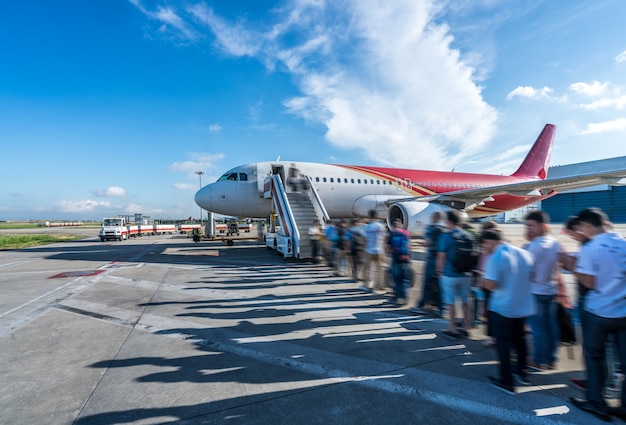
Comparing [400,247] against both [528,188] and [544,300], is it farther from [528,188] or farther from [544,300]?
[528,188]

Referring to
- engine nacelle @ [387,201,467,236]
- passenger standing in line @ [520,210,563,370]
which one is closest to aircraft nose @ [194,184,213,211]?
engine nacelle @ [387,201,467,236]

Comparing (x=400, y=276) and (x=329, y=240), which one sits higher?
(x=329, y=240)

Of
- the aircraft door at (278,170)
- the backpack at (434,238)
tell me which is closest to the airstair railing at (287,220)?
the aircraft door at (278,170)

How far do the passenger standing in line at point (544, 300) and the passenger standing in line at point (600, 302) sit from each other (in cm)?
63

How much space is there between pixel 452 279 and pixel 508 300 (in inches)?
63.9

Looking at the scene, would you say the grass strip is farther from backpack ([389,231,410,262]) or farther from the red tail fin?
the red tail fin

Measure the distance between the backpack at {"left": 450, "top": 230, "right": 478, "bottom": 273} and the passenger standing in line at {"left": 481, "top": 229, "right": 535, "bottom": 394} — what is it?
117cm

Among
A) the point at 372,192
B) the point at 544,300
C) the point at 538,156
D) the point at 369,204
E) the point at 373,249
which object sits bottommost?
the point at 544,300

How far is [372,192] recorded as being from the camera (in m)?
17.7

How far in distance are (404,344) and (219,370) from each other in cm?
251

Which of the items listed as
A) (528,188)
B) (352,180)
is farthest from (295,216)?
(528,188)

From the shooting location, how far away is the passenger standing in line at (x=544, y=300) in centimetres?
350

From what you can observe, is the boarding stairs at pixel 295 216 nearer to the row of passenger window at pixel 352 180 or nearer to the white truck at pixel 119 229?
the row of passenger window at pixel 352 180

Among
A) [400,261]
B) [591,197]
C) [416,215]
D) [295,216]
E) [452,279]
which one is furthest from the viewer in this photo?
[591,197]
